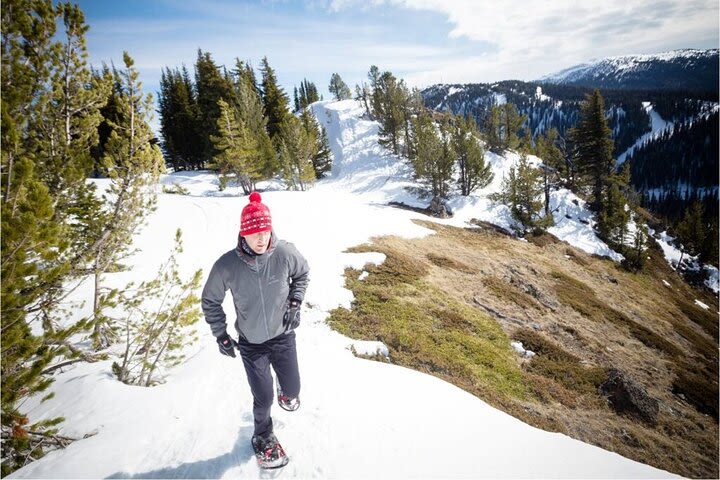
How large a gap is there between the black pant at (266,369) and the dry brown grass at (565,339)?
5.80m

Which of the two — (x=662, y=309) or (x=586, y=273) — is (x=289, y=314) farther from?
(x=662, y=309)

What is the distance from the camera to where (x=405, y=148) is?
5934 cm

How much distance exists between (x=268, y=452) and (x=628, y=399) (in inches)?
485

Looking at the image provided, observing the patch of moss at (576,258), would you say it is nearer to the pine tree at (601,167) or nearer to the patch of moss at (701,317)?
the patch of moss at (701,317)

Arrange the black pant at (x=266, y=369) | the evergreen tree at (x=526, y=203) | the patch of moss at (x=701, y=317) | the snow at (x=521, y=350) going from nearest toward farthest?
the black pant at (x=266, y=369)
the snow at (x=521, y=350)
the patch of moss at (x=701, y=317)
the evergreen tree at (x=526, y=203)

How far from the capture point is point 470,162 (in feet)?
138

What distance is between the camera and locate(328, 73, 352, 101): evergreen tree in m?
104

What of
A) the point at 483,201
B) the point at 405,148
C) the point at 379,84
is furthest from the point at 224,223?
the point at 379,84

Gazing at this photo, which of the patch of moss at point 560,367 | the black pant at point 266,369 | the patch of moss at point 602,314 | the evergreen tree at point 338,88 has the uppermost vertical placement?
the evergreen tree at point 338,88

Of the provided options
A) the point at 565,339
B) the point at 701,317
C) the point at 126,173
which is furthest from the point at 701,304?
the point at 126,173

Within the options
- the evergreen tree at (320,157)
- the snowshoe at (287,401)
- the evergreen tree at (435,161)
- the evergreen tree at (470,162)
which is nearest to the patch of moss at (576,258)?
the evergreen tree at (470,162)

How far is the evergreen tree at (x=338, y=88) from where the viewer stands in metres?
104

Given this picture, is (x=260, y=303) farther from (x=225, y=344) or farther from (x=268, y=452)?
(x=268, y=452)

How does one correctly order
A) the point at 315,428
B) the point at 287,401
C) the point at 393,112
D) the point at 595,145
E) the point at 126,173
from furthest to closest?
1. the point at 393,112
2. the point at 595,145
3. the point at 126,173
4. the point at 315,428
5. the point at 287,401
